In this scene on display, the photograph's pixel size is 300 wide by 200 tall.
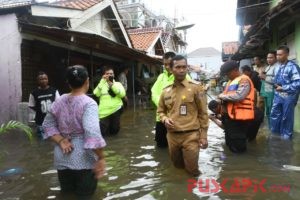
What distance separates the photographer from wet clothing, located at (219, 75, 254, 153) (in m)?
6.22

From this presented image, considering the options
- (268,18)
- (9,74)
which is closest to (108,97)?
(9,74)

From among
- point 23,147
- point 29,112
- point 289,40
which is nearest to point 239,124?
point 23,147

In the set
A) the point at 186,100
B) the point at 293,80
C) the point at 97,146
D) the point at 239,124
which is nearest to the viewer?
the point at 97,146

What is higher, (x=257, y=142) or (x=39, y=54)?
(x=39, y=54)

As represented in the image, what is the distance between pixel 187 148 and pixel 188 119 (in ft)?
1.25

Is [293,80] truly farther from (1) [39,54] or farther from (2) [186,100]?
(1) [39,54]

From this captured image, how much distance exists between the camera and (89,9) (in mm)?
14867

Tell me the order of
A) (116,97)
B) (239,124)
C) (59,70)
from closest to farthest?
(239,124) < (116,97) < (59,70)

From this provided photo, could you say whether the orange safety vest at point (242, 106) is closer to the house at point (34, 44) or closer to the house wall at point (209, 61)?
the house at point (34, 44)

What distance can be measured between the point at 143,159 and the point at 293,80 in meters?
3.34

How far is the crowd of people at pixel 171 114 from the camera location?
3611 millimetres

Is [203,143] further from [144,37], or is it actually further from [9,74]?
[144,37]

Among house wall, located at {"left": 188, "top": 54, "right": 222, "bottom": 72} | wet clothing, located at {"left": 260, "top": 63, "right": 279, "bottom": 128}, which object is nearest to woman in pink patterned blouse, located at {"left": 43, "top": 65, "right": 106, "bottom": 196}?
wet clothing, located at {"left": 260, "top": 63, "right": 279, "bottom": 128}

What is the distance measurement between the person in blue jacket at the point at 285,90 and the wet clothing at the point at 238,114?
1.49 metres
